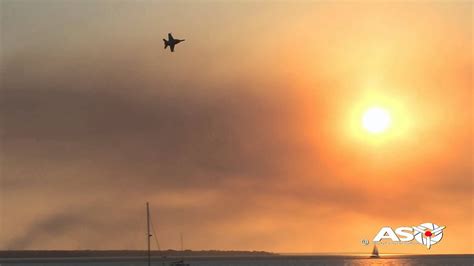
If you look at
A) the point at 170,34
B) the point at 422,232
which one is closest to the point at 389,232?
the point at 422,232

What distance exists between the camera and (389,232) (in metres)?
145

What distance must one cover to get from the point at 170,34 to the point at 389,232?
186ft

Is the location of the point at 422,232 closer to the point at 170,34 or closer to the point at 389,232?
the point at 389,232

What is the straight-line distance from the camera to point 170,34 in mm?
154000

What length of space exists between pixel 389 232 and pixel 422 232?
1374 cm

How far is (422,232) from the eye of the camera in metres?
155

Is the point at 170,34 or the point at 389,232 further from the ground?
the point at 170,34

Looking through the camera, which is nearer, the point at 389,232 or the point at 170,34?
the point at 389,232

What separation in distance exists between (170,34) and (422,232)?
6335 centimetres

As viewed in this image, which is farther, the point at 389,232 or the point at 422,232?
the point at 422,232

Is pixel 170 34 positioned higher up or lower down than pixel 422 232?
higher up
